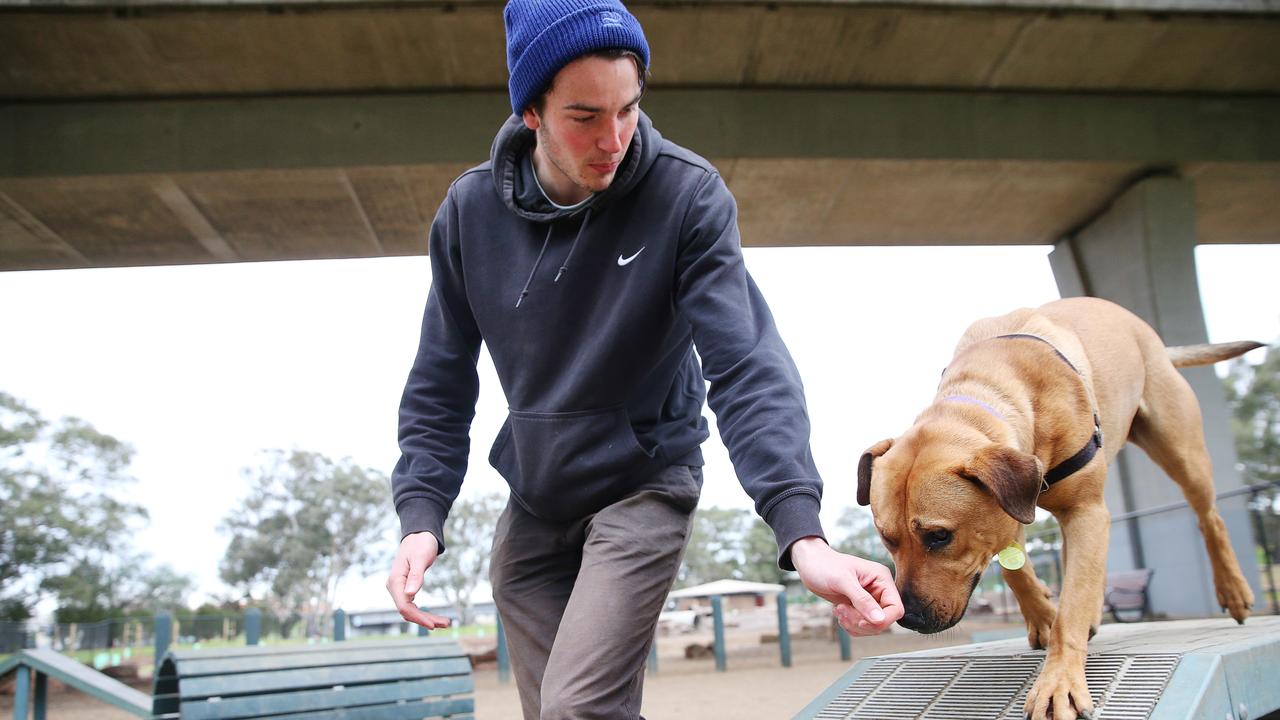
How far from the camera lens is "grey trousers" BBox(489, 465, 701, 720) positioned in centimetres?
201

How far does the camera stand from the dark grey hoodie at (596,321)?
225 centimetres

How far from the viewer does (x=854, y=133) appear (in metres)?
10.5

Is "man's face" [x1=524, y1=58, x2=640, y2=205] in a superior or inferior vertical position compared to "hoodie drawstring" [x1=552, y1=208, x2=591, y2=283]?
superior

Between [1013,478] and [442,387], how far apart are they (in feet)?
5.58

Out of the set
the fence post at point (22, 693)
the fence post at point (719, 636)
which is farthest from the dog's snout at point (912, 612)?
the fence post at point (719, 636)

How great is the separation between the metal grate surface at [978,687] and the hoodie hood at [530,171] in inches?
74.8

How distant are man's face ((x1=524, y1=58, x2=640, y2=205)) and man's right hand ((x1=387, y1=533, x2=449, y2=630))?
37.0 inches

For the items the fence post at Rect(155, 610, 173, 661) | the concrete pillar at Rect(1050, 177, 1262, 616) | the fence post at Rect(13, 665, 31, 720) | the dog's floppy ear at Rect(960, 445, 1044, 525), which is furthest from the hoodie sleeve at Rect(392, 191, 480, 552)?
the fence post at Rect(155, 610, 173, 661)

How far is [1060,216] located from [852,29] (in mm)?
4614

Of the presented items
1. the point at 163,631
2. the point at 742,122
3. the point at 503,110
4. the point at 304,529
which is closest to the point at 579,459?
the point at 503,110

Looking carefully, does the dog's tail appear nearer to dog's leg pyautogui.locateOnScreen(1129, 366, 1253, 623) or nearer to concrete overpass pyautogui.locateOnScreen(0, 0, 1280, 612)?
dog's leg pyautogui.locateOnScreen(1129, 366, 1253, 623)

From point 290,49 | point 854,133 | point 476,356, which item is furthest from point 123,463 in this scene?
point 476,356

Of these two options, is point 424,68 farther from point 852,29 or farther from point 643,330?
point 643,330

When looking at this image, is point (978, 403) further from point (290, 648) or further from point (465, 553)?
point (465, 553)
